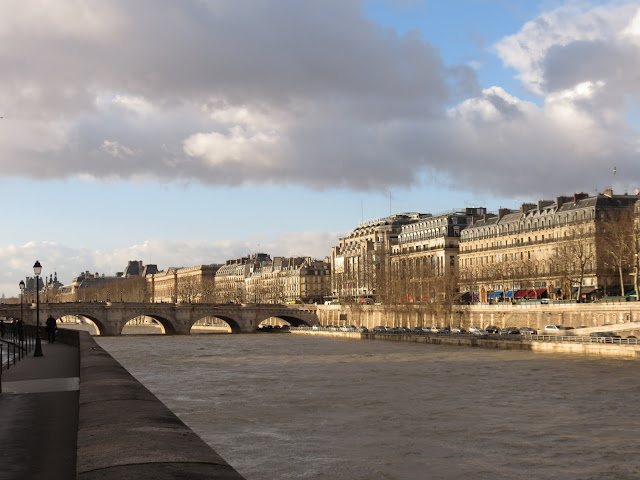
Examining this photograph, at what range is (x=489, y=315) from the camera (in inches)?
3433

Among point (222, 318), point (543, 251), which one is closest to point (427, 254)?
point (543, 251)

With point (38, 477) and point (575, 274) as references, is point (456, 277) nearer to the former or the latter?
point (575, 274)

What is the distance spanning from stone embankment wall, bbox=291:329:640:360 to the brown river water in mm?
2012

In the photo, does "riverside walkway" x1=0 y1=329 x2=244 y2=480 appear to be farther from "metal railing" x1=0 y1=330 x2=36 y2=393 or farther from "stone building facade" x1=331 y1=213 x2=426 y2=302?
"stone building facade" x1=331 y1=213 x2=426 y2=302

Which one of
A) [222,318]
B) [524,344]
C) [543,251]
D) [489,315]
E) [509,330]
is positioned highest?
[543,251]

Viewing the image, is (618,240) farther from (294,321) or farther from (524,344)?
(294,321)

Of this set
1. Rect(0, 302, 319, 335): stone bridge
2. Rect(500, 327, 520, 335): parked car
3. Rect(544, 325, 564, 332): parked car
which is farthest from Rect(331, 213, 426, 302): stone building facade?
Rect(544, 325, 564, 332): parked car

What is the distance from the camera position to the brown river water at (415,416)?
1966cm

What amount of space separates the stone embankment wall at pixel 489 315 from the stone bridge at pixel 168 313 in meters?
6.50

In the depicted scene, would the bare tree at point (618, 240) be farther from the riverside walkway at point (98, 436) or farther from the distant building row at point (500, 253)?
the riverside walkway at point (98, 436)

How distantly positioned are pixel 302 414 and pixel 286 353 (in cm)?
3648

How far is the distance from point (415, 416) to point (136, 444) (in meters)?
18.8

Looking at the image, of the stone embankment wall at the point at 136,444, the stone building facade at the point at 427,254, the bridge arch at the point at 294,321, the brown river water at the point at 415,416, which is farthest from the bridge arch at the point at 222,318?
the stone embankment wall at the point at 136,444

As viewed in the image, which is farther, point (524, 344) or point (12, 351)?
point (524, 344)
